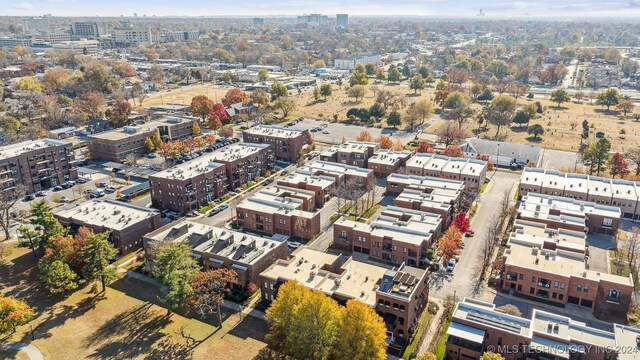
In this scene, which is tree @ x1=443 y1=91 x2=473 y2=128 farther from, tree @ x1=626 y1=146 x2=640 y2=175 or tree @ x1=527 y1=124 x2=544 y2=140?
tree @ x1=626 y1=146 x2=640 y2=175

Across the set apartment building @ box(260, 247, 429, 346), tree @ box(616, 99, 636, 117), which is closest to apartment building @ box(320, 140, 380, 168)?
apartment building @ box(260, 247, 429, 346)

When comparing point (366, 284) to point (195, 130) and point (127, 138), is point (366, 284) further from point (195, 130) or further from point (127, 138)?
point (195, 130)


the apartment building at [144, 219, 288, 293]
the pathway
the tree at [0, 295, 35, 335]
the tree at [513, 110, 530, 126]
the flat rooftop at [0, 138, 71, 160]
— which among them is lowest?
the pathway

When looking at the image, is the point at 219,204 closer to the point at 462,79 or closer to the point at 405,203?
the point at 405,203

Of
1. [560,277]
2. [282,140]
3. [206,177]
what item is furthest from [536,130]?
[206,177]

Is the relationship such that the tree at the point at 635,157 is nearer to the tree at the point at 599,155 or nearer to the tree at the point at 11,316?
the tree at the point at 599,155

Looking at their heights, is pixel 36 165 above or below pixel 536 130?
above

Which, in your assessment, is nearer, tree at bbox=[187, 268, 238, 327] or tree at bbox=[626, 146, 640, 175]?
tree at bbox=[187, 268, 238, 327]

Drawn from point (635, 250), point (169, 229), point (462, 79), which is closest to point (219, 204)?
point (169, 229)
